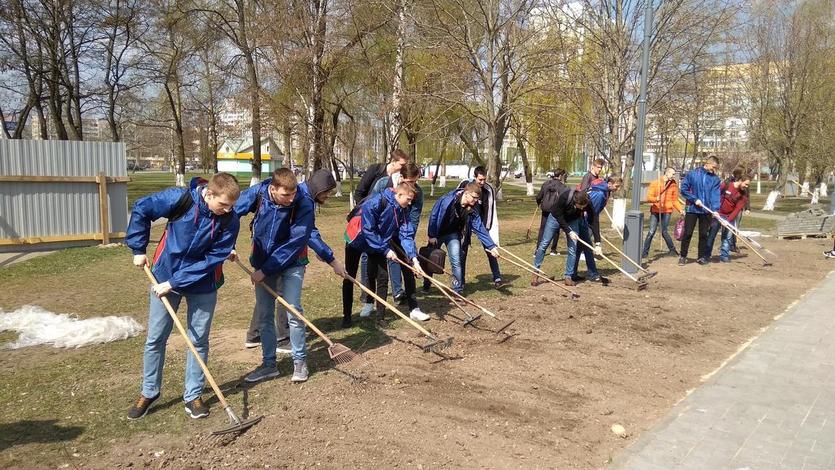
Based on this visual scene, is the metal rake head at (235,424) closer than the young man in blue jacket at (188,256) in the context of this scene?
Yes

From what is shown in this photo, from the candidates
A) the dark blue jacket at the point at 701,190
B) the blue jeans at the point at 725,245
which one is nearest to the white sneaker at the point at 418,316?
the dark blue jacket at the point at 701,190

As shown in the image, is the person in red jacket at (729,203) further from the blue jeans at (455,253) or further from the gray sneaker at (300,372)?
the gray sneaker at (300,372)

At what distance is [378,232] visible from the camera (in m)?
6.23

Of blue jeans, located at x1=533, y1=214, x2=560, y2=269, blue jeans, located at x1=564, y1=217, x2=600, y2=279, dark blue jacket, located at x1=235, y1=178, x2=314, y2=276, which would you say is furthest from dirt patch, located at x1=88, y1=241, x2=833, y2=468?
blue jeans, located at x1=533, y1=214, x2=560, y2=269

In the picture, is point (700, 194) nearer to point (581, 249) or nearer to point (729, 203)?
point (729, 203)

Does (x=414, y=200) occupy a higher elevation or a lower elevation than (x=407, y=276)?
higher

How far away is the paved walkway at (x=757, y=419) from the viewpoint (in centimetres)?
376

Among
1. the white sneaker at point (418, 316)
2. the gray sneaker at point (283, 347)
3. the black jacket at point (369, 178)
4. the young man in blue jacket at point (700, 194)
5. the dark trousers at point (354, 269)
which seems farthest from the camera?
the young man in blue jacket at point (700, 194)

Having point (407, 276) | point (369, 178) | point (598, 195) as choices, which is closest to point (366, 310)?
point (407, 276)

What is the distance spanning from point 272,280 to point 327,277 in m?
4.35

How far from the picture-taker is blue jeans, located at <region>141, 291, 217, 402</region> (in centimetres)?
421

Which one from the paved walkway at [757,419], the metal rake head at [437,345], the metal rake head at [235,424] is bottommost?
the paved walkway at [757,419]

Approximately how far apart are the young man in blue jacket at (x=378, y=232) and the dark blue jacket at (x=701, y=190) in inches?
249

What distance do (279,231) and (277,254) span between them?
187mm
